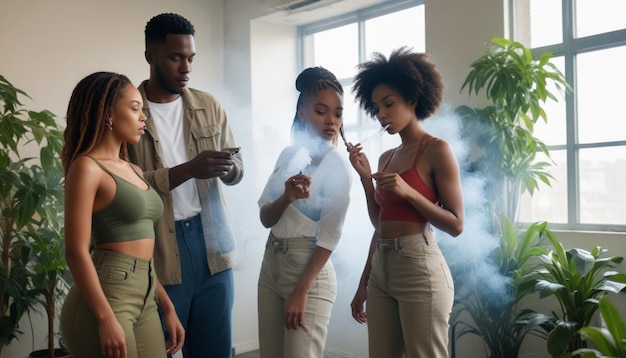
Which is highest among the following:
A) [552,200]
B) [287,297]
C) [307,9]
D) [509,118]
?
[307,9]

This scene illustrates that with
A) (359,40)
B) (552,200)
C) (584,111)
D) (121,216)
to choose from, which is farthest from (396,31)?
(121,216)

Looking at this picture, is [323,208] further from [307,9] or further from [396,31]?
[307,9]

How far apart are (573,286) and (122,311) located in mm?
1844

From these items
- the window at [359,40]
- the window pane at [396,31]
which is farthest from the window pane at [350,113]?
the window pane at [396,31]

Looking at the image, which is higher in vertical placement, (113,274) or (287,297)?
(113,274)

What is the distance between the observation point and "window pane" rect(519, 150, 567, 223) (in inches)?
126

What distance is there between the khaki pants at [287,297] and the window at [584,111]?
1.74 m

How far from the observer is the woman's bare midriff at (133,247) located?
5.18 ft

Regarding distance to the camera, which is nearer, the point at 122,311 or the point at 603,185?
the point at 122,311

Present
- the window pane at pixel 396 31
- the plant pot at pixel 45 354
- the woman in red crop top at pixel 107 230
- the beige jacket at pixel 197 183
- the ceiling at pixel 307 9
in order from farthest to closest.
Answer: the ceiling at pixel 307 9
the window pane at pixel 396 31
the plant pot at pixel 45 354
the beige jacket at pixel 197 183
the woman in red crop top at pixel 107 230

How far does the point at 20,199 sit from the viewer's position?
316 cm

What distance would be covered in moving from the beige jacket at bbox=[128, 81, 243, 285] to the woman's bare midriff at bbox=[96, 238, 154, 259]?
0.32 m

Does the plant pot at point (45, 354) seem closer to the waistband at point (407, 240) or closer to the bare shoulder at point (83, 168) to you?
the bare shoulder at point (83, 168)

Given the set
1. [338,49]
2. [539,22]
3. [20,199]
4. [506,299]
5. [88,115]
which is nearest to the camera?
[88,115]
